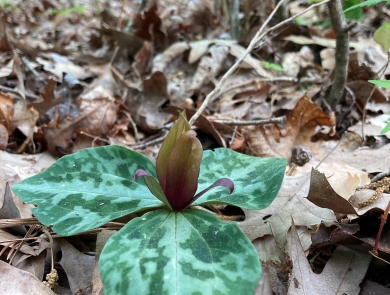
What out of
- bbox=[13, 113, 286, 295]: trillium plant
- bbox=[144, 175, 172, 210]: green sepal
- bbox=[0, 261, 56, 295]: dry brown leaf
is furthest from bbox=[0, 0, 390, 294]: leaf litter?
bbox=[144, 175, 172, 210]: green sepal

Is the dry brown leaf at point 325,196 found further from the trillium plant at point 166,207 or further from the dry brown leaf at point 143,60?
the dry brown leaf at point 143,60

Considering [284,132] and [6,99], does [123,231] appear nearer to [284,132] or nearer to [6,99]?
[284,132]

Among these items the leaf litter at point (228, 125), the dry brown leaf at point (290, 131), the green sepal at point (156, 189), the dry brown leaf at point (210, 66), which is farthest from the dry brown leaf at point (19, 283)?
the dry brown leaf at point (210, 66)

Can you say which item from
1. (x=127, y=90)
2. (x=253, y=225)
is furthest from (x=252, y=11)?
(x=253, y=225)

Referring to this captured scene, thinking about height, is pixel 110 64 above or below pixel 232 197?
below

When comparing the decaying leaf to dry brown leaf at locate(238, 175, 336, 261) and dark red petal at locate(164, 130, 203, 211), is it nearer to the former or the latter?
dark red petal at locate(164, 130, 203, 211)

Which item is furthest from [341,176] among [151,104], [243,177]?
[151,104]
